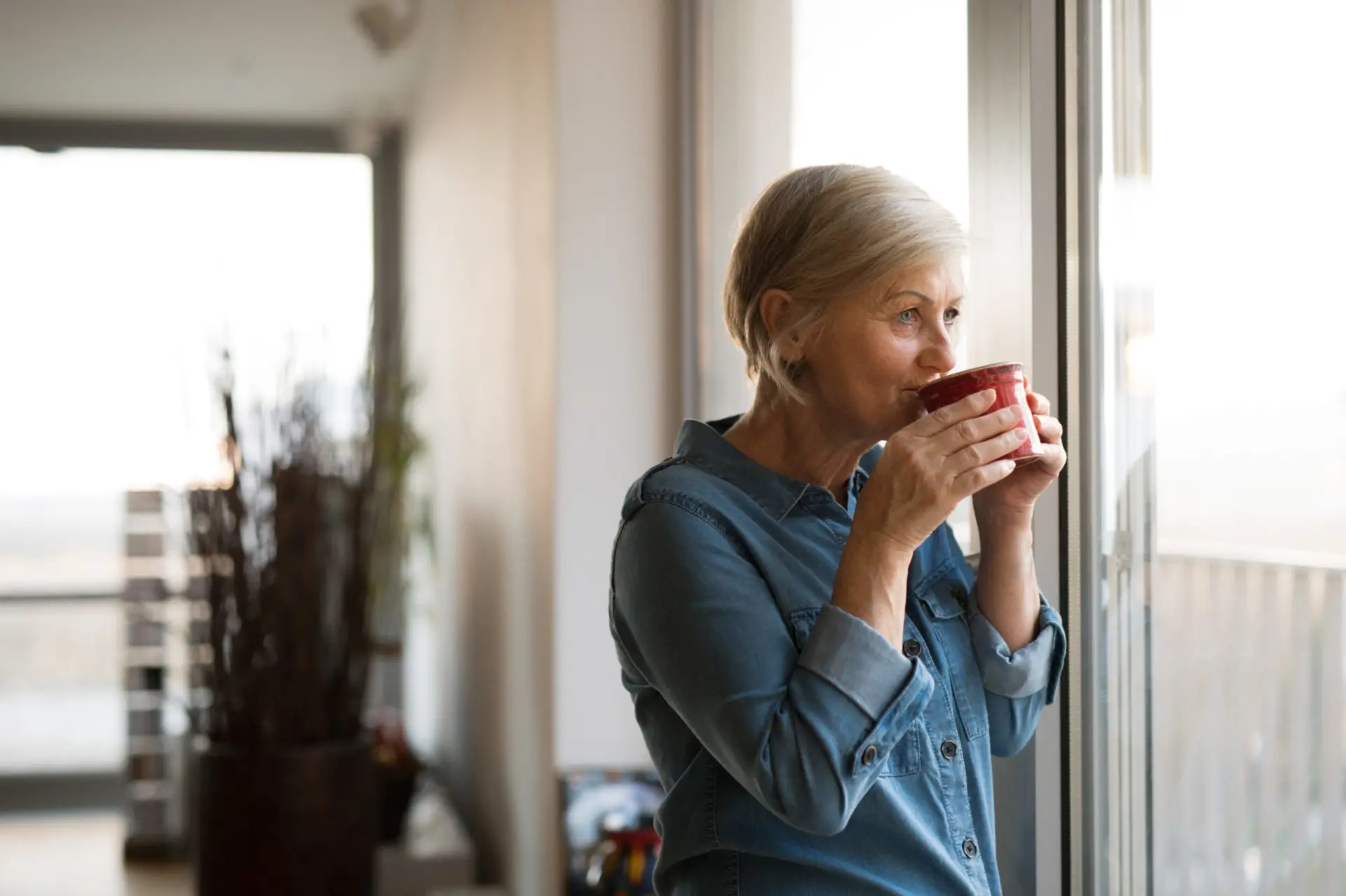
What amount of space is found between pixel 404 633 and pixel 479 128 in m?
2.18

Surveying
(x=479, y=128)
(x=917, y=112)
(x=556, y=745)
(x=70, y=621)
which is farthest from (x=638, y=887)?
(x=70, y=621)

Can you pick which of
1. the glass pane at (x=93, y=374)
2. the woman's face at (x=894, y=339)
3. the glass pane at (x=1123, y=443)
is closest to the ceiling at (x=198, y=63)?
the glass pane at (x=93, y=374)

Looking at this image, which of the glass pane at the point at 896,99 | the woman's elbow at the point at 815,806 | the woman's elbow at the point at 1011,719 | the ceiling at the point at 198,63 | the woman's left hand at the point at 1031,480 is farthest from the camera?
the ceiling at the point at 198,63

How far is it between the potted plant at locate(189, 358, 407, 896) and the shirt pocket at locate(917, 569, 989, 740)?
2215 mm

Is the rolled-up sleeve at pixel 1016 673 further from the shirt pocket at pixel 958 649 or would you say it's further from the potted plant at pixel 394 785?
the potted plant at pixel 394 785

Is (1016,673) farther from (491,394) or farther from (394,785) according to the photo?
(394,785)

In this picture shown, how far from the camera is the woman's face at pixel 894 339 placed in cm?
100

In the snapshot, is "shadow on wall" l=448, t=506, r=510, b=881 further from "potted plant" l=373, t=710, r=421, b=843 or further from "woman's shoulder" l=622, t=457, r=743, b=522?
"woman's shoulder" l=622, t=457, r=743, b=522

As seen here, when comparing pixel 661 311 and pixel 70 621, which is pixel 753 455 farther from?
pixel 70 621

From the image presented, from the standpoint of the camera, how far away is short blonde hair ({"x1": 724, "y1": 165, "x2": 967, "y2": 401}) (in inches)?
39.1

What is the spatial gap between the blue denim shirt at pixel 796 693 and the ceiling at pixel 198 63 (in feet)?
13.0

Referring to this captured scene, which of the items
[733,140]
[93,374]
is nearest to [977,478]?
[733,140]

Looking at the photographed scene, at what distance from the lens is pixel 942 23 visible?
159 cm

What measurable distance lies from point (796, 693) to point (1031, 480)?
27 cm
